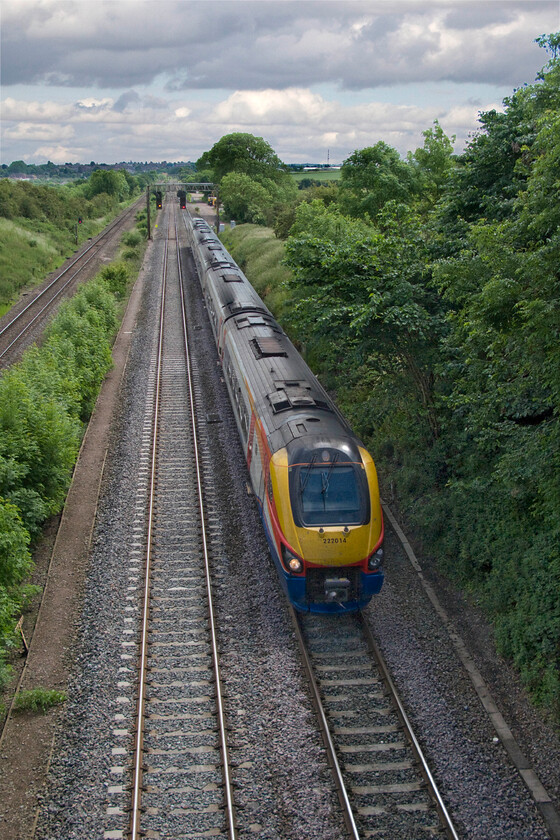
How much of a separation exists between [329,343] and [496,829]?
11473mm

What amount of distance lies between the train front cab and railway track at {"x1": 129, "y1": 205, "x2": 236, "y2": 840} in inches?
79.3

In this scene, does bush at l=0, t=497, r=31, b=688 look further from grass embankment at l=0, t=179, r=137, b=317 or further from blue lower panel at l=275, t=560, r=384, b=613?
grass embankment at l=0, t=179, r=137, b=317

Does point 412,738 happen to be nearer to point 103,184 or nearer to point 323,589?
point 323,589

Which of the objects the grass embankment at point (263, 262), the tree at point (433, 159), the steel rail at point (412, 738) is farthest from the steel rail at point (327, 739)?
the tree at point (433, 159)

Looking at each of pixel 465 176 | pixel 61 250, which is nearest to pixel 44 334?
pixel 465 176

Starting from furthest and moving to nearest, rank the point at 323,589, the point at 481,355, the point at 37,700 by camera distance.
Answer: the point at 481,355
the point at 323,589
the point at 37,700

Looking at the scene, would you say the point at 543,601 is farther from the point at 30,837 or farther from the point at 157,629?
the point at 30,837

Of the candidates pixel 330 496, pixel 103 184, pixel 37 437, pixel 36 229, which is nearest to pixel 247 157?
pixel 36 229

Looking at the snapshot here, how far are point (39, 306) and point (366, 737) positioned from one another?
3356cm

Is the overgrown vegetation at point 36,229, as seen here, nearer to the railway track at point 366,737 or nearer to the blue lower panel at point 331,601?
the blue lower panel at point 331,601

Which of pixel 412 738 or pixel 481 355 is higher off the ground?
pixel 481 355

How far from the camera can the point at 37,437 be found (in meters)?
16.0

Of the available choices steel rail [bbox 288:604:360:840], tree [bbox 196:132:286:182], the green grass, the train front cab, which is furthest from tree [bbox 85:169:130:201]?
the green grass

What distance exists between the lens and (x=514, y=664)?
11.0m
